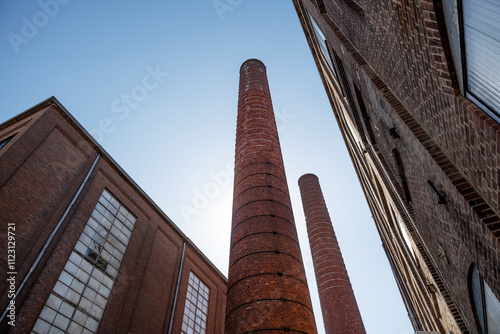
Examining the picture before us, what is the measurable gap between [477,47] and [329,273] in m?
12.4

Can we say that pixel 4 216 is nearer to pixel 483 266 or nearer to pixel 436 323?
pixel 483 266

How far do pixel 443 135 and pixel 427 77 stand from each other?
498mm

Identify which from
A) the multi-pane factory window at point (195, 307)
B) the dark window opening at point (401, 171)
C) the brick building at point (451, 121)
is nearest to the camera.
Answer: the brick building at point (451, 121)

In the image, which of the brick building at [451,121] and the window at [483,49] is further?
the brick building at [451,121]

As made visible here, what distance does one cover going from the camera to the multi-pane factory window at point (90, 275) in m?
6.73

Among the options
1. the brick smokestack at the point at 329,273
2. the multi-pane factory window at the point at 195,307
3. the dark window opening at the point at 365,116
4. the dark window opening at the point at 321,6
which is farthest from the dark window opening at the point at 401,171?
the multi-pane factory window at the point at 195,307

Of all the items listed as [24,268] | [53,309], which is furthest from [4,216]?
[53,309]

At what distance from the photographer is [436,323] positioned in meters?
8.63

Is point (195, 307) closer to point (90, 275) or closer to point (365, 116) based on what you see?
point (90, 275)

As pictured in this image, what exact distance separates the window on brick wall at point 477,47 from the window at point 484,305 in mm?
1837

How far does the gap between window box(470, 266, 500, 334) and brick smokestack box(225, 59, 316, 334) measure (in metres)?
3.36

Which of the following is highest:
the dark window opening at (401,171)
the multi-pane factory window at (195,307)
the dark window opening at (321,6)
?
the dark window opening at (321,6)

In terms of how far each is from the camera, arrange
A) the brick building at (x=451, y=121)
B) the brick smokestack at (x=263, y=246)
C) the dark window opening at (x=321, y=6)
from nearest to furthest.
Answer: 1. the brick building at (x=451, y=121)
2. the brick smokestack at (x=263, y=246)
3. the dark window opening at (x=321, y=6)

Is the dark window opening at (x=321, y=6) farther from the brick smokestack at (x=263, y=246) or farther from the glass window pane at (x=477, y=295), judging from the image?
the glass window pane at (x=477, y=295)
